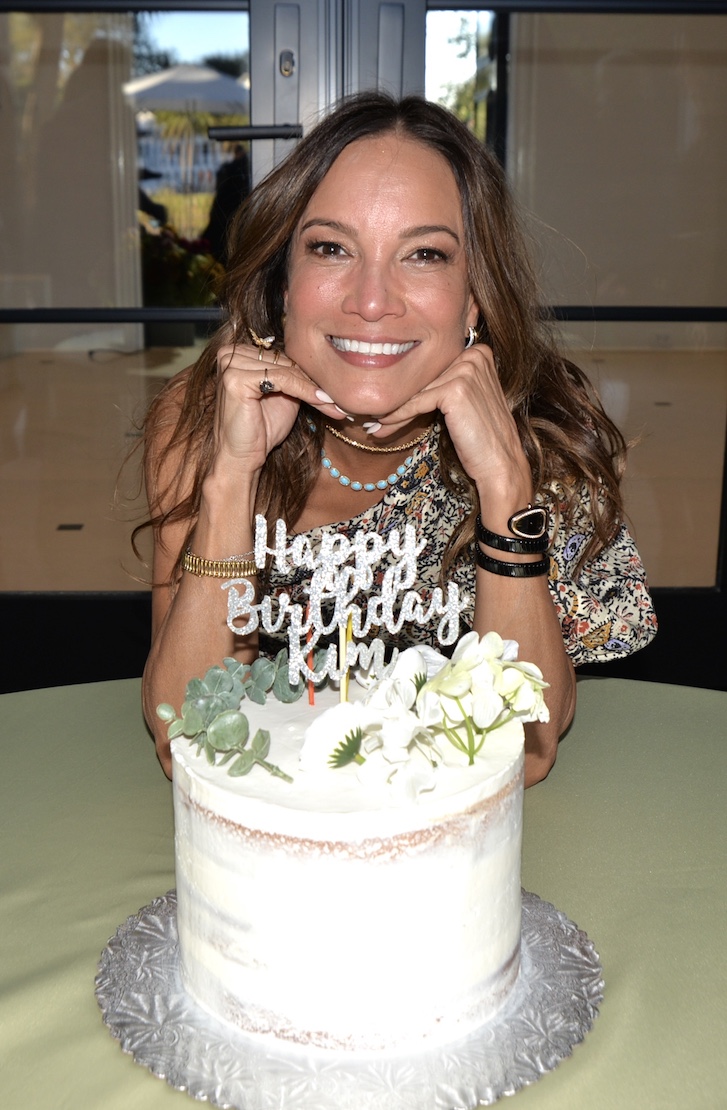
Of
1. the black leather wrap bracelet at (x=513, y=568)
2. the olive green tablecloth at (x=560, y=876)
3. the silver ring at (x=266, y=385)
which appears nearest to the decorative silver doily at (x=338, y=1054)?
the olive green tablecloth at (x=560, y=876)

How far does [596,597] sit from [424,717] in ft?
3.26

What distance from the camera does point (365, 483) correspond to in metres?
2.09

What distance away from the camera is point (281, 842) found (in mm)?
948

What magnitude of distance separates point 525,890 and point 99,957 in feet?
1.36

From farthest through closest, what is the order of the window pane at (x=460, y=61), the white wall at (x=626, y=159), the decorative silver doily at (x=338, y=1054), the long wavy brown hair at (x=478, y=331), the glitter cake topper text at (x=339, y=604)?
the white wall at (x=626, y=159) < the window pane at (x=460, y=61) < the long wavy brown hair at (x=478, y=331) < the glitter cake topper text at (x=339, y=604) < the decorative silver doily at (x=338, y=1054)

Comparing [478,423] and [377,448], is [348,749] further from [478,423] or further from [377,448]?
[377,448]

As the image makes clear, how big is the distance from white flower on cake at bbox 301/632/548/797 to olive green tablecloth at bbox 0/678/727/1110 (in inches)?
9.5

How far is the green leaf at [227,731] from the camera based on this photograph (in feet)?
3.31

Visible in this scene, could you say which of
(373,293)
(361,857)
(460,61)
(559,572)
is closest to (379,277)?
(373,293)

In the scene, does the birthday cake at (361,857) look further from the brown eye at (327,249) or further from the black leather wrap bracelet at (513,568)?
the brown eye at (327,249)

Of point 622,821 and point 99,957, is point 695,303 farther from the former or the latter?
point 99,957

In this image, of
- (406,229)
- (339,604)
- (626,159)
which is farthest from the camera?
(626,159)

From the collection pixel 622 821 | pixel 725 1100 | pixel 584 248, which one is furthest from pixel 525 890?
pixel 584 248

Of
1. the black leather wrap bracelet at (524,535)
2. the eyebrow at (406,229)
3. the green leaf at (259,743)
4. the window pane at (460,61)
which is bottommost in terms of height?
the green leaf at (259,743)
